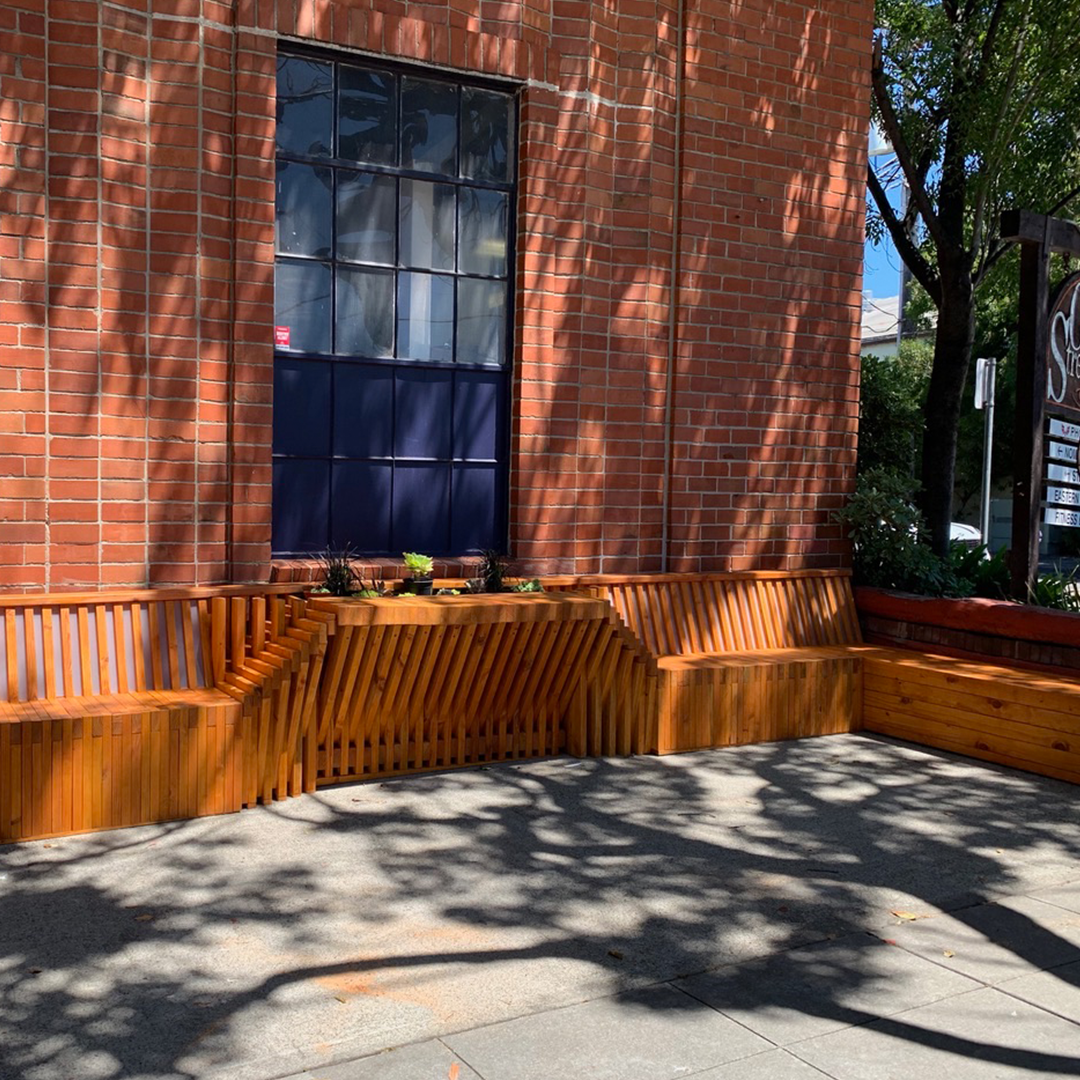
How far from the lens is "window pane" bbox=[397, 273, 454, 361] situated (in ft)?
24.0

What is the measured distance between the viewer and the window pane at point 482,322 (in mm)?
7516

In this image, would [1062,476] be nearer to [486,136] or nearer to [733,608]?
[733,608]

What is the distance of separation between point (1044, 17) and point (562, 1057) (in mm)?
9495

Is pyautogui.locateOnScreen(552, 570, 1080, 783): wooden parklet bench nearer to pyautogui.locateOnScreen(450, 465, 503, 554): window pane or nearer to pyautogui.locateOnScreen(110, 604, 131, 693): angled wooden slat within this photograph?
pyautogui.locateOnScreen(450, 465, 503, 554): window pane

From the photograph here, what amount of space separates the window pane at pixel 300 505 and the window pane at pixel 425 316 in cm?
89

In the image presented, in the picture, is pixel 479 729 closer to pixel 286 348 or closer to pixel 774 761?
pixel 774 761

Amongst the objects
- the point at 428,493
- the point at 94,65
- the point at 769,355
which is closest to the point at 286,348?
the point at 428,493

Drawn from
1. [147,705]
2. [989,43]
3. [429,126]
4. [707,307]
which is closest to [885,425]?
[707,307]

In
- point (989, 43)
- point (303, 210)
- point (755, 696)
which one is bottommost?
point (755, 696)

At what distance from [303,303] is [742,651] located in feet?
11.8

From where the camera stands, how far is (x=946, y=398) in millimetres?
11828

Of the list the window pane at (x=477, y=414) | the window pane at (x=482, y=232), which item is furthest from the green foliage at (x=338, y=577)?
the window pane at (x=482, y=232)

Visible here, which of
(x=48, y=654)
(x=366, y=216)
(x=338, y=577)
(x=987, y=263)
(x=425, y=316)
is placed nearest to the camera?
(x=48, y=654)

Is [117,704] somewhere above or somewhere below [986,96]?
below
